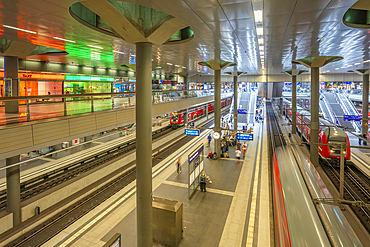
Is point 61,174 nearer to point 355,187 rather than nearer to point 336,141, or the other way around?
point 355,187

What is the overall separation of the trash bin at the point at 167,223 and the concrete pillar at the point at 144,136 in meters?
1.11

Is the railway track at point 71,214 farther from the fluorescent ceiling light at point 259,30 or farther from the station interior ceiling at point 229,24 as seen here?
the fluorescent ceiling light at point 259,30

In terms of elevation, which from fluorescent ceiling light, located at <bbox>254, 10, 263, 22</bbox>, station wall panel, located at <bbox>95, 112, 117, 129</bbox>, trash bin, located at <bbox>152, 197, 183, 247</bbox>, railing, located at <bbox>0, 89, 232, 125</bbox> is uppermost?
fluorescent ceiling light, located at <bbox>254, 10, 263, 22</bbox>

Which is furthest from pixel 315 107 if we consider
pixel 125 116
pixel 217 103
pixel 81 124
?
pixel 81 124

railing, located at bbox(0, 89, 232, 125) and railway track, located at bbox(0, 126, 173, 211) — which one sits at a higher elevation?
railing, located at bbox(0, 89, 232, 125)

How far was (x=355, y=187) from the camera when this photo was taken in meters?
13.4

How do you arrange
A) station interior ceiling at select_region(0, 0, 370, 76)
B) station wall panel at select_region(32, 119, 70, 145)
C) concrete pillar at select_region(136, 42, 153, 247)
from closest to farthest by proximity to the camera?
station interior ceiling at select_region(0, 0, 370, 76)
concrete pillar at select_region(136, 42, 153, 247)
station wall panel at select_region(32, 119, 70, 145)

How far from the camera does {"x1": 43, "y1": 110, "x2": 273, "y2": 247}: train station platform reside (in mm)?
8477

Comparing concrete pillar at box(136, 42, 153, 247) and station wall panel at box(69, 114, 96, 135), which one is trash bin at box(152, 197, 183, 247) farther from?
station wall panel at box(69, 114, 96, 135)

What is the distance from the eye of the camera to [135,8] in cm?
662

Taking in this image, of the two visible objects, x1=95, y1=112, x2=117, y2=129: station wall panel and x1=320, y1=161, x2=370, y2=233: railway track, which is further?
x1=320, y1=161, x2=370, y2=233: railway track

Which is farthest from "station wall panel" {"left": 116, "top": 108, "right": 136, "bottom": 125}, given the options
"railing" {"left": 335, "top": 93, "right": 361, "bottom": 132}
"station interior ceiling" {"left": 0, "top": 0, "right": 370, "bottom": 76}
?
"railing" {"left": 335, "top": 93, "right": 361, "bottom": 132}

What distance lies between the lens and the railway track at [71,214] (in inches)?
345

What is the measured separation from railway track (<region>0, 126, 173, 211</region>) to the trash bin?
282 inches
